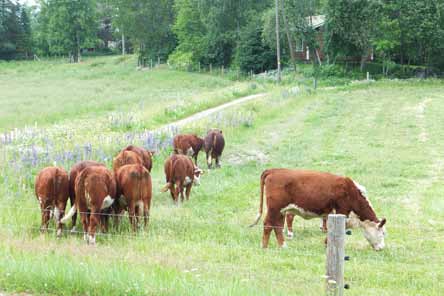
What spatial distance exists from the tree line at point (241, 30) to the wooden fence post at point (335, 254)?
150 feet

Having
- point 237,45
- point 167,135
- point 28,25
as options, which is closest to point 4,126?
point 167,135

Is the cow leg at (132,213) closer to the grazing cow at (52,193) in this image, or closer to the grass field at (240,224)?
the grass field at (240,224)

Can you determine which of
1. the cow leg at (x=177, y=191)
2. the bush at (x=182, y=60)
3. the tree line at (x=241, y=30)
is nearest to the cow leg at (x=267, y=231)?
the cow leg at (x=177, y=191)

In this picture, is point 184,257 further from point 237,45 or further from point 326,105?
point 237,45

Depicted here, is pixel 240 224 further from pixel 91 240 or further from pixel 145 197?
pixel 91 240

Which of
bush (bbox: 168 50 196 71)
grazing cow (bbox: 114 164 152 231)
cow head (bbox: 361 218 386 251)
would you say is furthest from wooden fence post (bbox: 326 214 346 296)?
bush (bbox: 168 50 196 71)

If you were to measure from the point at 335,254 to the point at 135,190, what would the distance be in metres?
5.20

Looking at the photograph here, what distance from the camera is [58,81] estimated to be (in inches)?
2351

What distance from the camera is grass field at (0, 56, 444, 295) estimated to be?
22.7ft

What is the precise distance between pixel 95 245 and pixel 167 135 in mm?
12041

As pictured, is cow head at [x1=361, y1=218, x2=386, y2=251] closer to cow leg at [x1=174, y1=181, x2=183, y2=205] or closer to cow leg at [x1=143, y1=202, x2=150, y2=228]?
cow leg at [x1=143, y1=202, x2=150, y2=228]

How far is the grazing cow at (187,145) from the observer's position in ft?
59.2

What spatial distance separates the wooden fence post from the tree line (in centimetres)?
4570

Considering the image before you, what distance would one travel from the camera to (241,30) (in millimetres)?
63812
